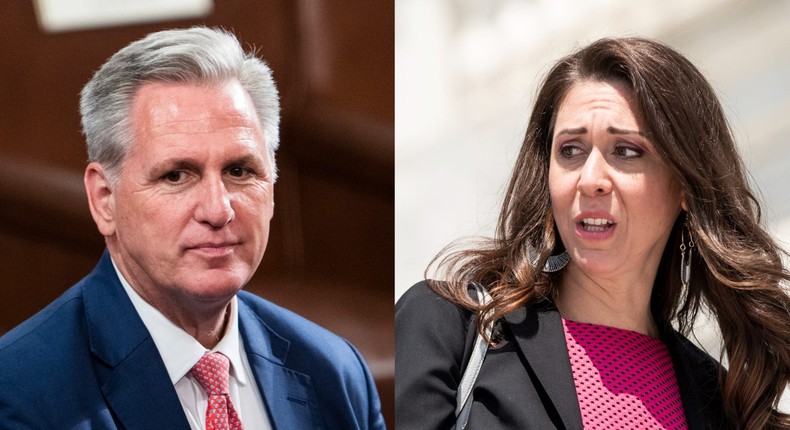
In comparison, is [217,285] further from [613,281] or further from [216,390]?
[613,281]

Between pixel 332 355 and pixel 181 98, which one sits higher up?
pixel 181 98

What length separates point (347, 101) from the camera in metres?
2.17

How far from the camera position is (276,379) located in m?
2.04

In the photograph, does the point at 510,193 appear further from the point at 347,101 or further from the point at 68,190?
the point at 68,190

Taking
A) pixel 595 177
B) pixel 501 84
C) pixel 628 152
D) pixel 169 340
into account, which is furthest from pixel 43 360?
pixel 501 84

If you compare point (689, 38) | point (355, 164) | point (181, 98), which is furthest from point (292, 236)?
point (689, 38)

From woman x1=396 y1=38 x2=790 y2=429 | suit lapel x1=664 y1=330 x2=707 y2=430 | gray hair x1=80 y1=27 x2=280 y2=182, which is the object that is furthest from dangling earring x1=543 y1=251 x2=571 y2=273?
gray hair x1=80 y1=27 x2=280 y2=182

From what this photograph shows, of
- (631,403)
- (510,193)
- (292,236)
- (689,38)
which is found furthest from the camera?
(689,38)

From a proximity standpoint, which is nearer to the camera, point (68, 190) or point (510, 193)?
point (68, 190)

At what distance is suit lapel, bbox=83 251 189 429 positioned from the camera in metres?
1.87

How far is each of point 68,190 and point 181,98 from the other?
Result: 0.80 ft

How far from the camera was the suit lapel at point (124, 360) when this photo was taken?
187 centimetres

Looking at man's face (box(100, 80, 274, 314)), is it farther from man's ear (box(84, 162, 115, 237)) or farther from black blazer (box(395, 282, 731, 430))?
black blazer (box(395, 282, 731, 430))

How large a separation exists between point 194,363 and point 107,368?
0.15m
